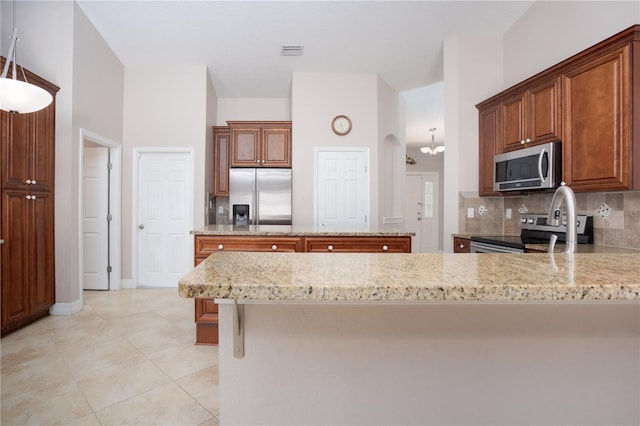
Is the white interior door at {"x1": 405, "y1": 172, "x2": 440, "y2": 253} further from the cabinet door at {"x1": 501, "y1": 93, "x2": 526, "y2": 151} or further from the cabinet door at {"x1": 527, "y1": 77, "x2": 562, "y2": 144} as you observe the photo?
the cabinet door at {"x1": 527, "y1": 77, "x2": 562, "y2": 144}

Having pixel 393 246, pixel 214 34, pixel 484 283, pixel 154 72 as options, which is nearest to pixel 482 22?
pixel 393 246

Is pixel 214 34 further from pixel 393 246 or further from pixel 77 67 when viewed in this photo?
pixel 393 246

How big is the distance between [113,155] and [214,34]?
209cm

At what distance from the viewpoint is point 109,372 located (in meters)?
2.10

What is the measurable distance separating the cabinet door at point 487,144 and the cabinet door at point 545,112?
0.45 m

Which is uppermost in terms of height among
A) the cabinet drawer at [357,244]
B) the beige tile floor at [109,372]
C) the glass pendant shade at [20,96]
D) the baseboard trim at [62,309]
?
the glass pendant shade at [20,96]

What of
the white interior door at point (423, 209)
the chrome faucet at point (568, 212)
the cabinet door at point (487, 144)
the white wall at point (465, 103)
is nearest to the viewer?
the chrome faucet at point (568, 212)

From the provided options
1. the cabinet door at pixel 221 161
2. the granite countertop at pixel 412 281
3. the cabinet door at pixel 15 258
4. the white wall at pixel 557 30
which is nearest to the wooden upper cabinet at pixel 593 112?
the white wall at pixel 557 30

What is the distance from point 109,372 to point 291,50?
3876mm

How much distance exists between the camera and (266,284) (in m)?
0.61

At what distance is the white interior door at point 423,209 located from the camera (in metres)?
8.31

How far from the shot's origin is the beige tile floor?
1.68 metres

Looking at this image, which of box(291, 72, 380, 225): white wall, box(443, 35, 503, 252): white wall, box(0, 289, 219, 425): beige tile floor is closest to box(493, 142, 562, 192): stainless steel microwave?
box(443, 35, 503, 252): white wall

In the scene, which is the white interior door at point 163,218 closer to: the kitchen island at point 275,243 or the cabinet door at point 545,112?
the kitchen island at point 275,243
